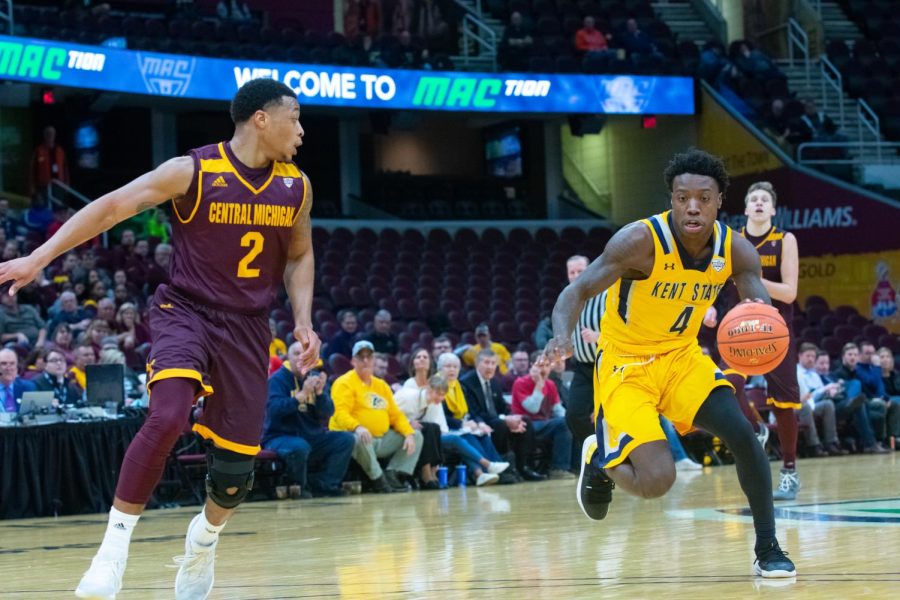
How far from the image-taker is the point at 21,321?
45.4 feet

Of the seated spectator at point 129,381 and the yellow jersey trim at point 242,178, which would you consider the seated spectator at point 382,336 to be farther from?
the yellow jersey trim at point 242,178

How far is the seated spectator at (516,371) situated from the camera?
14.5m

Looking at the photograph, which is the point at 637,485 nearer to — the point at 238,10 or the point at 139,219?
the point at 139,219

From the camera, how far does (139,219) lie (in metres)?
19.3

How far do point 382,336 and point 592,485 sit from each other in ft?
33.5

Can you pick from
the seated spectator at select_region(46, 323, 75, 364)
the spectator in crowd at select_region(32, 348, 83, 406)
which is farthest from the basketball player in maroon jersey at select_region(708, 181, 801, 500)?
the seated spectator at select_region(46, 323, 75, 364)

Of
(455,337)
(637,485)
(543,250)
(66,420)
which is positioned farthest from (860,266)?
(637,485)

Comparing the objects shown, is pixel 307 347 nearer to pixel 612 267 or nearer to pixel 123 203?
pixel 123 203

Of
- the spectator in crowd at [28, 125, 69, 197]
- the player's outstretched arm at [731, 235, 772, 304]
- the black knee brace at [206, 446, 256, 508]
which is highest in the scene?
the spectator in crowd at [28, 125, 69, 197]

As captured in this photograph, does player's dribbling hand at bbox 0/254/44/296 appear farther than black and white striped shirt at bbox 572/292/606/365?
No

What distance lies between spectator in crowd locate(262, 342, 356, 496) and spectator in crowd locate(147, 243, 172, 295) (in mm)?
4774

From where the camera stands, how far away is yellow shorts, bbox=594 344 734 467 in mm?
5656

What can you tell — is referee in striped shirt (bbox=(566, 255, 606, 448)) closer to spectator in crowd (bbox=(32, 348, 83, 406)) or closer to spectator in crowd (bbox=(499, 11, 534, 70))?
spectator in crowd (bbox=(32, 348, 83, 406))

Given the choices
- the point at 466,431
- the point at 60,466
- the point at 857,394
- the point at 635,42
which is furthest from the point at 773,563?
the point at 635,42
